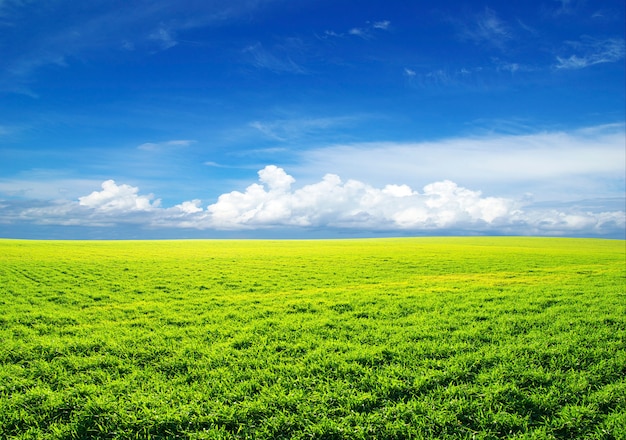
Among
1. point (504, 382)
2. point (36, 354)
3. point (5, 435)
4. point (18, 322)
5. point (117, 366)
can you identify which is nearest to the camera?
point (5, 435)

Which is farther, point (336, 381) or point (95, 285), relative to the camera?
point (95, 285)

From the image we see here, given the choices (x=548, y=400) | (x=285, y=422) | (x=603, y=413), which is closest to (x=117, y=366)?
(x=285, y=422)

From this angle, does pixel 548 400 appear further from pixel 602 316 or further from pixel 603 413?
pixel 602 316

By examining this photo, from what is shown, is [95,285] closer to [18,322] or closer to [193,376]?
[18,322]

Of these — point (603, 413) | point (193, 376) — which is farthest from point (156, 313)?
point (603, 413)

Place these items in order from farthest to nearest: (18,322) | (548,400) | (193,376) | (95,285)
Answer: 1. (95,285)
2. (18,322)
3. (193,376)
4. (548,400)

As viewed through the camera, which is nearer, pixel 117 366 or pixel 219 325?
pixel 117 366

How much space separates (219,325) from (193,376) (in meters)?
3.81

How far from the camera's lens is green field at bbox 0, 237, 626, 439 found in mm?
5922

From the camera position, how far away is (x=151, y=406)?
6488 millimetres

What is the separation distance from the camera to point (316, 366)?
25.7ft

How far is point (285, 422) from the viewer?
5891 millimetres

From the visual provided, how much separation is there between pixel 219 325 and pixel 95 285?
1214cm

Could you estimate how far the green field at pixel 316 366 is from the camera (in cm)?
592
